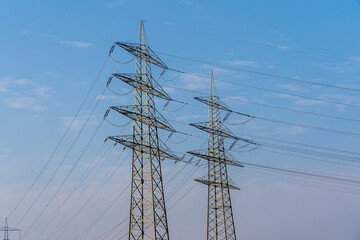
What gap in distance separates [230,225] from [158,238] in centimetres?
1465

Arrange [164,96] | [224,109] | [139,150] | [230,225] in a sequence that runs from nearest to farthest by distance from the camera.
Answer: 1. [139,150]
2. [164,96]
3. [230,225]
4. [224,109]

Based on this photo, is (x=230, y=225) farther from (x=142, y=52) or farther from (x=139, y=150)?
(x=142, y=52)

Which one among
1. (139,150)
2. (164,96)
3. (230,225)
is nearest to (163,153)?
(139,150)

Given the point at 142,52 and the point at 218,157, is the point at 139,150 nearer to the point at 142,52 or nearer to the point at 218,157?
the point at 142,52

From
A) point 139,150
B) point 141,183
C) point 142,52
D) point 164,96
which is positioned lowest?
point 141,183

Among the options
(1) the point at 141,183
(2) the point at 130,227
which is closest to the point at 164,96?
(1) the point at 141,183

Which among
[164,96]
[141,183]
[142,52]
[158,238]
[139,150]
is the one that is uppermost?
[142,52]

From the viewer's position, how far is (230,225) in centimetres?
5978

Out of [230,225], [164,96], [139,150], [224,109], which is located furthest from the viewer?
[224,109]

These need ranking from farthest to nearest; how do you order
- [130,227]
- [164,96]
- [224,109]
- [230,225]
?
[224,109] → [230,225] → [164,96] → [130,227]

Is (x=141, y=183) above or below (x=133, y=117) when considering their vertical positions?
below

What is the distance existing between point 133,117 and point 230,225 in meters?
17.5

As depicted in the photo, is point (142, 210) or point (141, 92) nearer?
point (142, 210)

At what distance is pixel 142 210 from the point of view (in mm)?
47500
